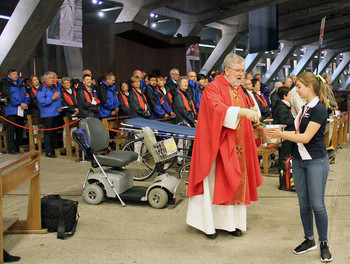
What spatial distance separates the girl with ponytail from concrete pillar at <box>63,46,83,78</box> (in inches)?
601

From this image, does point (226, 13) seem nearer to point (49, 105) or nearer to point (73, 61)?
point (73, 61)

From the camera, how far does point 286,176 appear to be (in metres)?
5.84

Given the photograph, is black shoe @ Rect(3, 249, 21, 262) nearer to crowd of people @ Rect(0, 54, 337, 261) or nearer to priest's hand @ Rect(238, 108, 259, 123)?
crowd of people @ Rect(0, 54, 337, 261)

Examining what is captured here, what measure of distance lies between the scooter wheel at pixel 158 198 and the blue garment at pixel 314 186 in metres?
1.96

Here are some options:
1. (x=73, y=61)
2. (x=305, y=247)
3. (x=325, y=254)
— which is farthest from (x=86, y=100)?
(x=73, y=61)

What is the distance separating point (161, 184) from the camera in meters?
5.18

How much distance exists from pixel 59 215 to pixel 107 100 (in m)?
4.55

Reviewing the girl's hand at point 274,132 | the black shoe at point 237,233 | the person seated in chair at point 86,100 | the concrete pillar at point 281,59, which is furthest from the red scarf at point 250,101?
the concrete pillar at point 281,59

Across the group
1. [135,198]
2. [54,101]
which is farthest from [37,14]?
[135,198]

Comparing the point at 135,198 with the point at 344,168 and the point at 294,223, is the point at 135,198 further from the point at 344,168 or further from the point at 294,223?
the point at 344,168

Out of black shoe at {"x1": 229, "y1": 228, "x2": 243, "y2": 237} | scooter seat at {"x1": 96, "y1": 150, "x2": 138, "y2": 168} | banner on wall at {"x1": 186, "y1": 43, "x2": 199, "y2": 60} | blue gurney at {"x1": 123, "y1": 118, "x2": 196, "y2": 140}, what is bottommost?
black shoe at {"x1": 229, "y1": 228, "x2": 243, "y2": 237}

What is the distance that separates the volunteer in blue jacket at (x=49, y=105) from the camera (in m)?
8.54

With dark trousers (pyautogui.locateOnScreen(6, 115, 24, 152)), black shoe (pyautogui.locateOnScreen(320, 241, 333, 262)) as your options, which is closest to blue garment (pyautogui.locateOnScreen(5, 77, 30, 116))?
dark trousers (pyautogui.locateOnScreen(6, 115, 24, 152))

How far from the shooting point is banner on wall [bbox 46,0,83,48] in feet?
37.2
